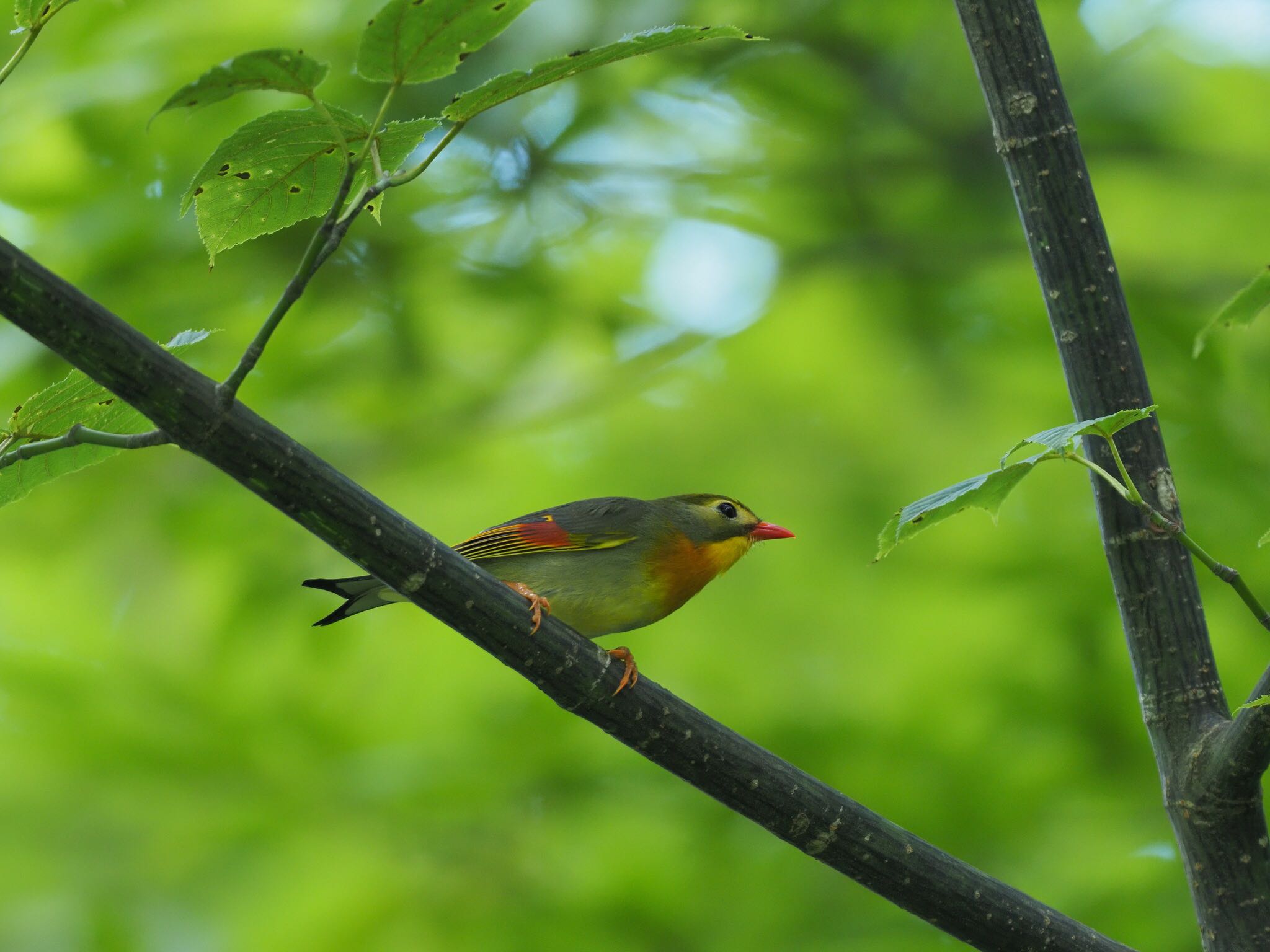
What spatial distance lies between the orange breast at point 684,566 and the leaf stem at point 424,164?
227 centimetres

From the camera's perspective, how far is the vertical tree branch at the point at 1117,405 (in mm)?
2129

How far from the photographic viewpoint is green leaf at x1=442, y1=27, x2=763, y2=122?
1.39 meters

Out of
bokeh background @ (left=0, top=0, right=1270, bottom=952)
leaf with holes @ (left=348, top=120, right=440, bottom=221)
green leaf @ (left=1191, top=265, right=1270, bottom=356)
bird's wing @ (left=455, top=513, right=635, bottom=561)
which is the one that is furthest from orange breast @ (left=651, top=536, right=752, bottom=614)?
leaf with holes @ (left=348, top=120, right=440, bottom=221)

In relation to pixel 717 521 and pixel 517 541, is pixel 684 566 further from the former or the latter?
pixel 517 541

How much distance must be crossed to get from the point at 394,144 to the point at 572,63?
0.30 metres

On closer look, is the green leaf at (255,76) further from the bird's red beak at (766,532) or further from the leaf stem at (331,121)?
the bird's red beak at (766,532)

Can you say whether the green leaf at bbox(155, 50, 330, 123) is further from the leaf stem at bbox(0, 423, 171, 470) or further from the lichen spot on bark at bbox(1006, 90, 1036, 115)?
the lichen spot on bark at bbox(1006, 90, 1036, 115)

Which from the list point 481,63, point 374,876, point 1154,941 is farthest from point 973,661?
point 481,63

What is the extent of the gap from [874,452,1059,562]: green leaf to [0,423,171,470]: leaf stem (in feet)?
3.55

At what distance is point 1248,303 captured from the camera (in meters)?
1.87

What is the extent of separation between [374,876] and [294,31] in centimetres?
386

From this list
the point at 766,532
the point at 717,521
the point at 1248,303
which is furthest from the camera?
the point at 766,532

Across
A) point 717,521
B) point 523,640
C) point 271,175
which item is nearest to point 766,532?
point 717,521

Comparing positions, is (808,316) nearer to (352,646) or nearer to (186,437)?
(352,646)
